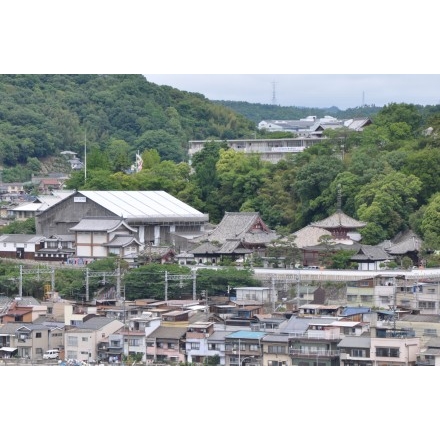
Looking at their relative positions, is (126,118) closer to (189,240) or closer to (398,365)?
(189,240)

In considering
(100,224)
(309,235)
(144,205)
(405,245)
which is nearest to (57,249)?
(100,224)

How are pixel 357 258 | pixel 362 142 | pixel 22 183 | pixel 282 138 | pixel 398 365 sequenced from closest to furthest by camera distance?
pixel 398 365 → pixel 357 258 → pixel 362 142 → pixel 282 138 → pixel 22 183

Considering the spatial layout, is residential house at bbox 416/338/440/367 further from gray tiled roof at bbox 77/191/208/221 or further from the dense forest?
gray tiled roof at bbox 77/191/208/221

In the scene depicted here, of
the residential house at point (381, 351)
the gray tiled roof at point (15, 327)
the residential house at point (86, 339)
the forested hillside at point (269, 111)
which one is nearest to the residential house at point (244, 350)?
the residential house at point (381, 351)

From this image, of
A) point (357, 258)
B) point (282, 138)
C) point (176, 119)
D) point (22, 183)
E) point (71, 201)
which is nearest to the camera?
point (357, 258)

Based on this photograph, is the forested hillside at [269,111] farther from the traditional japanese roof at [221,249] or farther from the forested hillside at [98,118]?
the traditional japanese roof at [221,249]

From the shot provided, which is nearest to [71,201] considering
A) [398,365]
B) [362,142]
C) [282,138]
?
[362,142]
